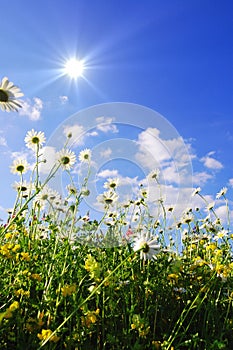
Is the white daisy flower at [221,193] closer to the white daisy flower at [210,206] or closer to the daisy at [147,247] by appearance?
the white daisy flower at [210,206]

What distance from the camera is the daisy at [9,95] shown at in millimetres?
2115

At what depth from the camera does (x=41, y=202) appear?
3.16 metres

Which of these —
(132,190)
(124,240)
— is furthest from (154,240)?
(132,190)

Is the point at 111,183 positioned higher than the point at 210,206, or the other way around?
the point at 210,206

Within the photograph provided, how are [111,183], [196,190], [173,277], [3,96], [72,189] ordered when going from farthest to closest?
[196,190]
[111,183]
[72,189]
[173,277]
[3,96]

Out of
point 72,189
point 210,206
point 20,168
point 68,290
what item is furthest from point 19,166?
point 210,206

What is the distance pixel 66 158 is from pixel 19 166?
33cm

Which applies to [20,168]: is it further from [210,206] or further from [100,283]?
[210,206]

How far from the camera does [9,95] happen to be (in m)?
2.14

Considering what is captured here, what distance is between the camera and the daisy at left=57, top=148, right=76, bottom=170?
2.81 metres

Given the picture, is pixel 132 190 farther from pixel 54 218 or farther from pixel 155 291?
pixel 155 291

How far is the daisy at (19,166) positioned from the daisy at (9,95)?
2.39 feet

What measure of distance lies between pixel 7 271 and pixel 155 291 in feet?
3.03

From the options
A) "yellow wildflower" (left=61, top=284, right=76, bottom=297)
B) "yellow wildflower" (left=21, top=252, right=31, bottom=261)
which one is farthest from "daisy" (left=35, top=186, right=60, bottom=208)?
"yellow wildflower" (left=61, top=284, right=76, bottom=297)
